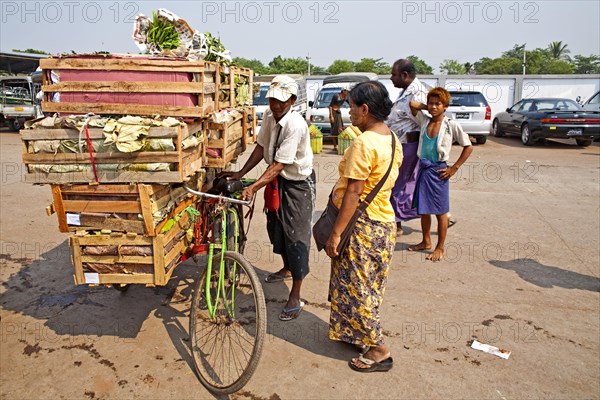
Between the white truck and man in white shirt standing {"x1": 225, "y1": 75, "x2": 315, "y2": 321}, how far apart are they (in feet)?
57.1

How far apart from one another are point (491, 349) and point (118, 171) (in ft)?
9.34

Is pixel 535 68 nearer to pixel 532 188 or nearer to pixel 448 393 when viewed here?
pixel 532 188

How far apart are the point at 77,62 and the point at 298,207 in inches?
73.5

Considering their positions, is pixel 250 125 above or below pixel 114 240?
above

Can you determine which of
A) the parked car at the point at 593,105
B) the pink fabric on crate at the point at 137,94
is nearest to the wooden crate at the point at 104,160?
the pink fabric on crate at the point at 137,94

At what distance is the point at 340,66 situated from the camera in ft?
172

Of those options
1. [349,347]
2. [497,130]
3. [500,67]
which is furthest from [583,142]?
[500,67]

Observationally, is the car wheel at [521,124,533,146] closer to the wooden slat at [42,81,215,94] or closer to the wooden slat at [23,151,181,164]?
the wooden slat at [42,81,215,94]

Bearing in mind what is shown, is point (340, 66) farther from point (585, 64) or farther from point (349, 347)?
point (349, 347)

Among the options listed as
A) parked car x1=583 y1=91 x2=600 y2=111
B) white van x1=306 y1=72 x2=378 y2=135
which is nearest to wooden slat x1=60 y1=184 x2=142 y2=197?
white van x1=306 y1=72 x2=378 y2=135

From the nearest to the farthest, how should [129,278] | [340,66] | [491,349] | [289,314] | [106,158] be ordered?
[106,158] → [129,278] → [491,349] → [289,314] → [340,66]

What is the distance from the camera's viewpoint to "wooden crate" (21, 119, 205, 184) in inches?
116

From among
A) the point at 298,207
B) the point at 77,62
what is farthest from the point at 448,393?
the point at 77,62

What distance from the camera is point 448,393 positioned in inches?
118
